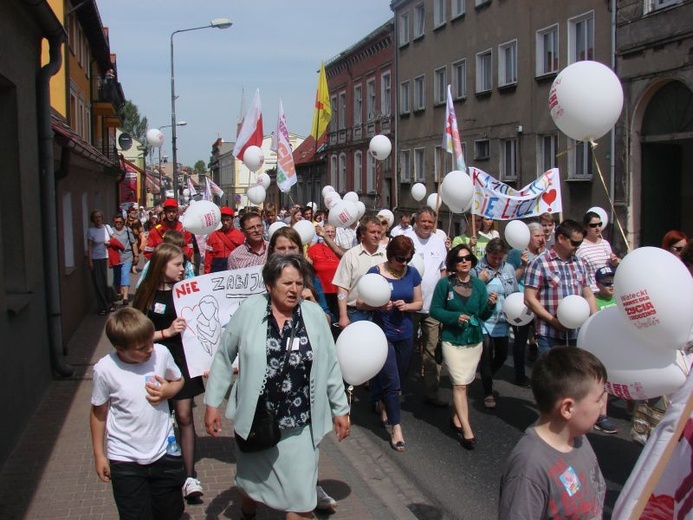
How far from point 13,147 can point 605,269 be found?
568 centimetres

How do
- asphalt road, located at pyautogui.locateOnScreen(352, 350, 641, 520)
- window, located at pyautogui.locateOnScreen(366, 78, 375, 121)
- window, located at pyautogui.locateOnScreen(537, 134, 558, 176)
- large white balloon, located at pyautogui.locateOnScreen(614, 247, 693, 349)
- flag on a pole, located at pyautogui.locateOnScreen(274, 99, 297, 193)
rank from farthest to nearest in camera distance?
window, located at pyautogui.locateOnScreen(366, 78, 375, 121) < window, located at pyautogui.locateOnScreen(537, 134, 558, 176) < flag on a pole, located at pyautogui.locateOnScreen(274, 99, 297, 193) < asphalt road, located at pyautogui.locateOnScreen(352, 350, 641, 520) < large white balloon, located at pyautogui.locateOnScreen(614, 247, 693, 349)

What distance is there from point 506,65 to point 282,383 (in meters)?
22.8

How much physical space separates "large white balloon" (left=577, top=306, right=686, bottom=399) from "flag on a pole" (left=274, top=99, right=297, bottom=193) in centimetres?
1212

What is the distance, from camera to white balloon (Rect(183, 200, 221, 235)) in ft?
30.6

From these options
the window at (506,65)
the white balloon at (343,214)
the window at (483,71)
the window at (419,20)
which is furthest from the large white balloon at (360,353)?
the window at (419,20)

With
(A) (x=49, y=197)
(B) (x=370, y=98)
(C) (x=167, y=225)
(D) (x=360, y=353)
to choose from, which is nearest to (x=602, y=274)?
(D) (x=360, y=353)

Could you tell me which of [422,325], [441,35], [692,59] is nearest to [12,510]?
[422,325]

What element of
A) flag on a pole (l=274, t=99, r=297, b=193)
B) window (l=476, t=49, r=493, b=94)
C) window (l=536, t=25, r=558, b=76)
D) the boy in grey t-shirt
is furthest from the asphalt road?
window (l=476, t=49, r=493, b=94)

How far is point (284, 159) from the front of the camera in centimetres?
1677

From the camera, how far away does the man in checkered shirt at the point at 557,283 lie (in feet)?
21.7

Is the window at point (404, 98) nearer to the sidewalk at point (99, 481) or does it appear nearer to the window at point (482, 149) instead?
the window at point (482, 149)

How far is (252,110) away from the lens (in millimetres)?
17188

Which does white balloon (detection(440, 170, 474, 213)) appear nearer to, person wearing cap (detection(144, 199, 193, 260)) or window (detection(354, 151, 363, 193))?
person wearing cap (detection(144, 199, 193, 260))

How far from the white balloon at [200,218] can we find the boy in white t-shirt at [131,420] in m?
5.43
